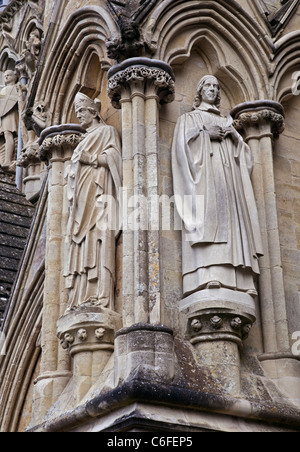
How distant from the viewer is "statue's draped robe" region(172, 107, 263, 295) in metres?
8.99

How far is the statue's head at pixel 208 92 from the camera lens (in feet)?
32.8

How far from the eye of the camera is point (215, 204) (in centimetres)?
915

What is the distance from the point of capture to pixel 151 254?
8.98m

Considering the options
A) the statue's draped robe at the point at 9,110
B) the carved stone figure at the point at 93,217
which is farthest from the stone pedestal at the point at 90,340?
the statue's draped robe at the point at 9,110

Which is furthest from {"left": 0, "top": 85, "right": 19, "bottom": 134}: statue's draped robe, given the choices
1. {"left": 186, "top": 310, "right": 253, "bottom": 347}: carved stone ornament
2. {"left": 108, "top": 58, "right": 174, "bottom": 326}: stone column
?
{"left": 186, "top": 310, "right": 253, "bottom": 347}: carved stone ornament

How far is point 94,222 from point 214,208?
117 cm

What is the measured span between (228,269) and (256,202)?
1151 millimetres

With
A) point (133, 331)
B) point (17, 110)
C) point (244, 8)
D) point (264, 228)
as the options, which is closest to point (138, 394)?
point (133, 331)

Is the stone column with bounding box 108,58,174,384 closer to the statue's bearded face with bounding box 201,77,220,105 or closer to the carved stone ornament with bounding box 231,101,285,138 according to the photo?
the statue's bearded face with bounding box 201,77,220,105

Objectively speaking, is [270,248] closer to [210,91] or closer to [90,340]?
[210,91]
